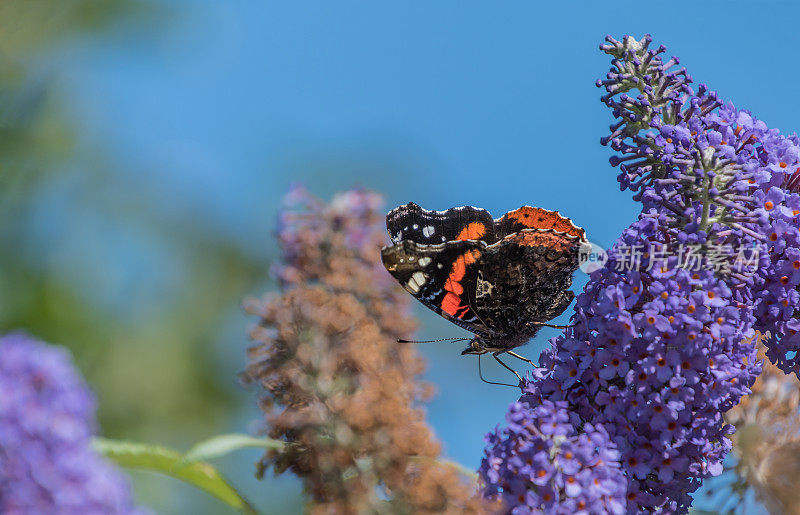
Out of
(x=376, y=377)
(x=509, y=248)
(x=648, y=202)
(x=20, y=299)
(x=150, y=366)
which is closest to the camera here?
(x=376, y=377)

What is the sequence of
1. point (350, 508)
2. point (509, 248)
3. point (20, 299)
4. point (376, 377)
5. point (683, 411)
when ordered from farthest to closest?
point (20, 299), point (509, 248), point (683, 411), point (376, 377), point (350, 508)

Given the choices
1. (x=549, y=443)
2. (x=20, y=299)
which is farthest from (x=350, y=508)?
(x=20, y=299)

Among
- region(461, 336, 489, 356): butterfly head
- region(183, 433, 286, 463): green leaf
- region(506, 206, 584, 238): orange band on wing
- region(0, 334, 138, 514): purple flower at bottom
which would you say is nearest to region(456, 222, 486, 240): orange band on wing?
region(506, 206, 584, 238): orange band on wing

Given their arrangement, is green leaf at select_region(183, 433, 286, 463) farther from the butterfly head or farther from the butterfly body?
the butterfly head

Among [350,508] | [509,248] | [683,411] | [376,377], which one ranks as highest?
[509,248]

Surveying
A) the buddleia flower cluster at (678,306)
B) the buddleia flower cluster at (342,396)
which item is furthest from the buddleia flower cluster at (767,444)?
the buddleia flower cluster at (342,396)

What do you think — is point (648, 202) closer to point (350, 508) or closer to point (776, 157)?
point (776, 157)

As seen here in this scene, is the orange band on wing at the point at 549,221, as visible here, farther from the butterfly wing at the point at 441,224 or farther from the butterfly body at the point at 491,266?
the butterfly wing at the point at 441,224
